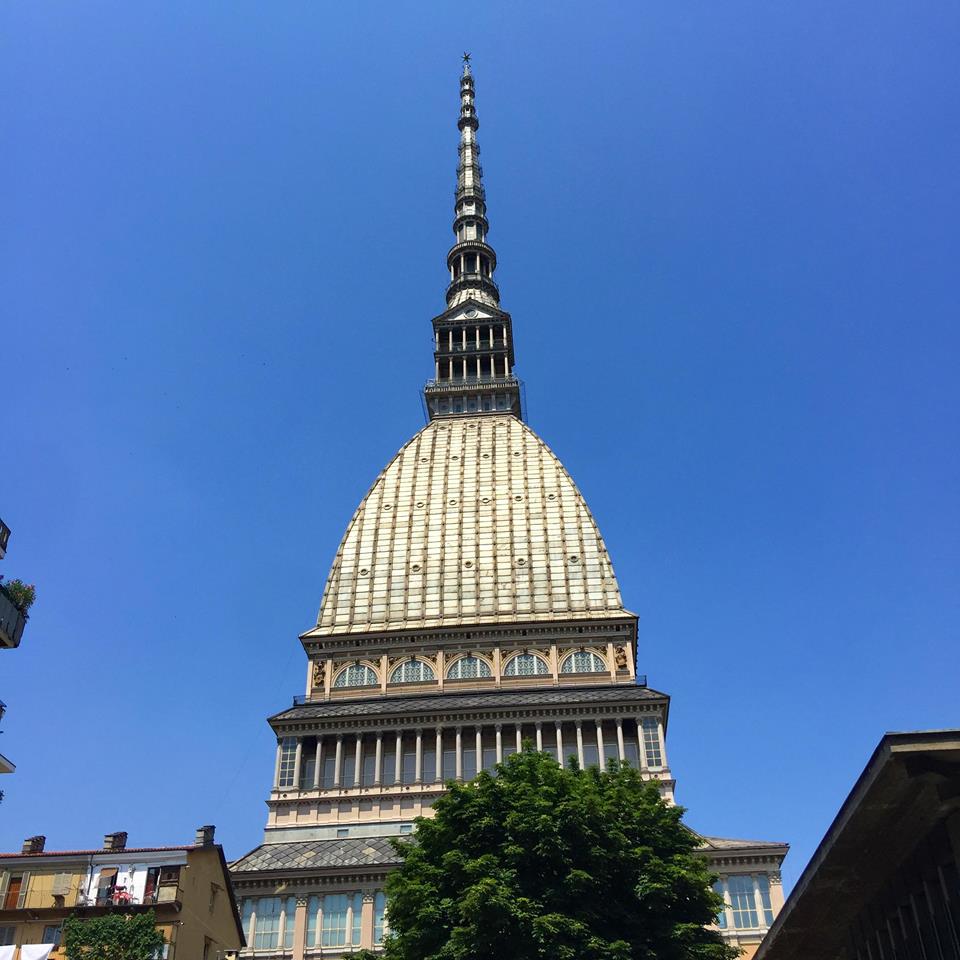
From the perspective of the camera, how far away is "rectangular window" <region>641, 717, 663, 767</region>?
2594 inches

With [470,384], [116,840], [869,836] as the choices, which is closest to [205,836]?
[116,840]

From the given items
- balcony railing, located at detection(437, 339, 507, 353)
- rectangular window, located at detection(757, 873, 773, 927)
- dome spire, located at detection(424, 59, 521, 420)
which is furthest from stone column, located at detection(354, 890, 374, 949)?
balcony railing, located at detection(437, 339, 507, 353)

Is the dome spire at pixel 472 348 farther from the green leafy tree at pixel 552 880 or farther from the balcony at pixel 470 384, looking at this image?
the green leafy tree at pixel 552 880

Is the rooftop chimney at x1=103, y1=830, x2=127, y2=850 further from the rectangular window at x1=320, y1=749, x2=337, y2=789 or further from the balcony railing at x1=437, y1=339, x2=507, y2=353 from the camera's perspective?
the balcony railing at x1=437, y1=339, x2=507, y2=353

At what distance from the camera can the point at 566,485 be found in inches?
3575

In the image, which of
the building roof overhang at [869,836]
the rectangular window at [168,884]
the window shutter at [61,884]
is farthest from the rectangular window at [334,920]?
the building roof overhang at [869,836]

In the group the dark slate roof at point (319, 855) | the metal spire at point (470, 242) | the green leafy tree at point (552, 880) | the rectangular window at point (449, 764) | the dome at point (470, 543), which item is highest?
the metal spire at point (470, 242)

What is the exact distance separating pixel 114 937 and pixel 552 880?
760 inches

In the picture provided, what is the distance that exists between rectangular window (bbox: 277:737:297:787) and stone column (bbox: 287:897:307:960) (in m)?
11.9

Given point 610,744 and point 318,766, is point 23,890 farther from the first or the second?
point 610,744

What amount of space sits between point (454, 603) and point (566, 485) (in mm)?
16946

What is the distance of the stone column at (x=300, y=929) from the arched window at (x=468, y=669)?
2115 cm

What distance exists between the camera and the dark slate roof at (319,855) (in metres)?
57.9

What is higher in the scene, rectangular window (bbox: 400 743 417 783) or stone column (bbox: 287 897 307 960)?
rectangular window (bbox: 400 743 417 783)
